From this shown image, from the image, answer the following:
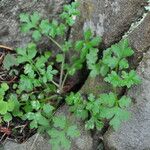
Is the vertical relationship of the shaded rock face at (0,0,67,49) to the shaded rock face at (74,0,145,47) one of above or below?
below

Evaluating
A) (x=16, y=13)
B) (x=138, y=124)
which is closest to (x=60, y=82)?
(x=16, y=13)

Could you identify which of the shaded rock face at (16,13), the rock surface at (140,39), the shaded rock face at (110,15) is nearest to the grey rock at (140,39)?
the rock surface at (140,39)

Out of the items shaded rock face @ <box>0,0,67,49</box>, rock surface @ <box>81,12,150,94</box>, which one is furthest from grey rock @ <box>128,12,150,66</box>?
shaded rock face @ <box>0,0,67,49</box>

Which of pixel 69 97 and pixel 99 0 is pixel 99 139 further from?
pixel 99 0

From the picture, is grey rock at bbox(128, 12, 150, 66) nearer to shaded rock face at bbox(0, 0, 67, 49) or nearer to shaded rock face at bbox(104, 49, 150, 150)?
shaded rock face at bbox(104, 49, 150, 150)

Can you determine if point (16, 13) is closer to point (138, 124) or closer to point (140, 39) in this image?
point (140, 39)

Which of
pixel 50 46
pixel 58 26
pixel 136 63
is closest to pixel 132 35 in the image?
pixel 136 63

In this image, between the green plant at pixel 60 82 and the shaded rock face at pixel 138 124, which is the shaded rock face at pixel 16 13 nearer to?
the green plant at pixel 60 82

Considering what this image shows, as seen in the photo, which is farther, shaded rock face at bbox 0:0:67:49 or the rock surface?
shaded rock face at bbox 0:0:67:49
